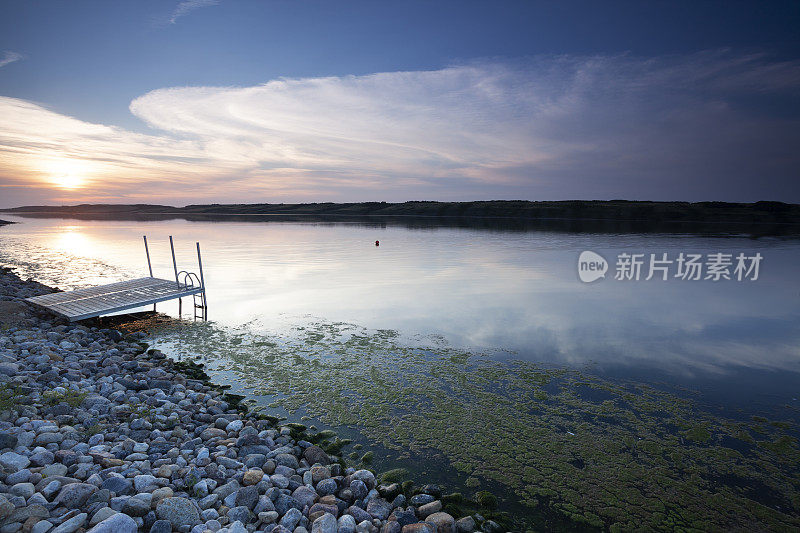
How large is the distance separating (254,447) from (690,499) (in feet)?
22.1

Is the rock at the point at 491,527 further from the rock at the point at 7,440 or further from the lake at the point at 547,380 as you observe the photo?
the rock at the point at 7,440

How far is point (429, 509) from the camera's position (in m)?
5.16

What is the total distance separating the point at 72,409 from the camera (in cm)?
668

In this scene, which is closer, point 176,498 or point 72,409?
point 176,498

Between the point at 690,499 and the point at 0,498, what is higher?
the point at 0,498

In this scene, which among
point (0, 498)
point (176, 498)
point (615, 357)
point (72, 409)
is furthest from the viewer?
point (615, 357)

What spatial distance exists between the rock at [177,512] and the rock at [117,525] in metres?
0.30

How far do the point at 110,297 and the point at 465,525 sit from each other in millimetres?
16133

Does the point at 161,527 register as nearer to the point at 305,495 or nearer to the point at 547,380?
the point at 305,495

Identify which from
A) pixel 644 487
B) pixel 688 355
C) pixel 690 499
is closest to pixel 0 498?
pixel 644 487

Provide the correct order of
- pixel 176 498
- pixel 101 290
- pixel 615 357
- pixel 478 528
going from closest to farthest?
pixel 176 498 → pixel 478 528 → pixel 615 357 → pixel 101 290

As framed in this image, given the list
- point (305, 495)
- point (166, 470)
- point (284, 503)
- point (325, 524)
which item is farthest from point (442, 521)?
point (166, 470)

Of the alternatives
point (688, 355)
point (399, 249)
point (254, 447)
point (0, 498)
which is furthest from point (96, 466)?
point (399, 249)

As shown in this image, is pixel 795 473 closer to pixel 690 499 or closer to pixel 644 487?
pixel 690 499
